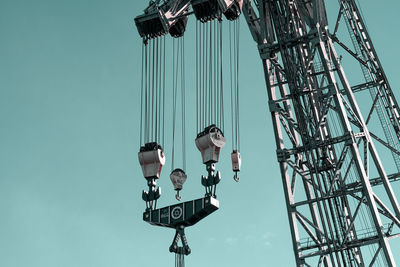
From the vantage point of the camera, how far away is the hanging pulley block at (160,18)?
71.7 feet

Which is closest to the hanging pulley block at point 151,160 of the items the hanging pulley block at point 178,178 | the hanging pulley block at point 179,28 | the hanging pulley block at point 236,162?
the hanging pulley block at point 178,178

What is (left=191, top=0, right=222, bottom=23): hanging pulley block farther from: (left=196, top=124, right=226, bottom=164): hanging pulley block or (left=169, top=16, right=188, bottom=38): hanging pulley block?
(left=196, top=124, right=226, bottom=164): hanging pulley block

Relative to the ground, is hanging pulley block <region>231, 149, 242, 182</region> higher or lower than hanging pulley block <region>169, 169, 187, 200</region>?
higher

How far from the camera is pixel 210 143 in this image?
16188 millimetres

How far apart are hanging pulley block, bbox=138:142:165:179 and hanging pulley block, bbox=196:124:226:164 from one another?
1302 mm

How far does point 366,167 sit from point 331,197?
5.96ft

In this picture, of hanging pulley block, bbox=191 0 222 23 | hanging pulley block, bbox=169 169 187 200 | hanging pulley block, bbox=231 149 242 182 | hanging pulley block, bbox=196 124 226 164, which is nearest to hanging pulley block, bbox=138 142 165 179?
hanging pulley block, bbox=169 169 187 200

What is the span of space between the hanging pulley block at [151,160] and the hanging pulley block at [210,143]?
1302 mm

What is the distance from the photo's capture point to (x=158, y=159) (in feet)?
55.3

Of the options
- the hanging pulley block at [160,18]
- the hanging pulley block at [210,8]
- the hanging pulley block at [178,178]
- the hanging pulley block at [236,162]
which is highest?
the hanging pulley block at [160,18]

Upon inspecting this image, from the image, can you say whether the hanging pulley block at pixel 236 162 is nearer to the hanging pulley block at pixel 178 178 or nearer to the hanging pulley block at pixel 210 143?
the hanging pulley block at pixel 210 143

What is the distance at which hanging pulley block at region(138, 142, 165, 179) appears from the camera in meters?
16.8

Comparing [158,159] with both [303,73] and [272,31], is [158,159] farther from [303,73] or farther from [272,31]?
[272,31]

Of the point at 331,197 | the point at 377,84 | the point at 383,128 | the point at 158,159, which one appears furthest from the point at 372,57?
the point at 158,159
